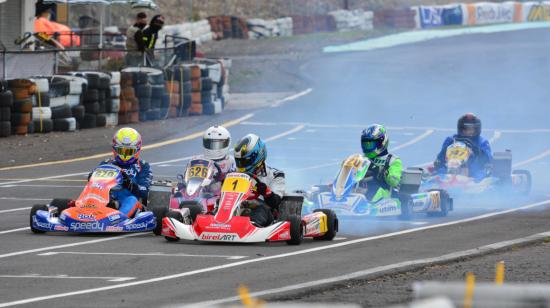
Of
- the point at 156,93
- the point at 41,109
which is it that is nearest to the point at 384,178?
the point at 41,109

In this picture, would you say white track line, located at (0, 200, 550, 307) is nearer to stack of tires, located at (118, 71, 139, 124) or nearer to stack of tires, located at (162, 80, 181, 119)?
stack of tires, located at (118, 71, 139, 124)

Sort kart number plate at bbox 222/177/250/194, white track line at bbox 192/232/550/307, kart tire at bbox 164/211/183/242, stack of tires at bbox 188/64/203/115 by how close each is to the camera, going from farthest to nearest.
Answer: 1. stack of tires at bbox 188/64/203/115
2. kart tire at bbox 164/211/183/242
3. kart number plate at bbox 222/177/250/194
4. white track line at bbox 192/232/550/307

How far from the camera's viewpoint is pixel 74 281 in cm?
1092

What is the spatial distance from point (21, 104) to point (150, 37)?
6197 millimetres

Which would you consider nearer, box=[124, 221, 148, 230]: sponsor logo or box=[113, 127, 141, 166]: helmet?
box=[124, 221, 148, 230]: sponsor logo

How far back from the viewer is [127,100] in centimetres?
2655

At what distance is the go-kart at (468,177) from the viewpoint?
1852cm

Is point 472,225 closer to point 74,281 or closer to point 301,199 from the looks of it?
point 301,199

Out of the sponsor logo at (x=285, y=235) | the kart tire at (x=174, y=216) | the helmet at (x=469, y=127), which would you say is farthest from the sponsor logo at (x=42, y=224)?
the helmet at (x=469, y=127)

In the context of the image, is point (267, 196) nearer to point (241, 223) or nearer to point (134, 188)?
point (241, 223)

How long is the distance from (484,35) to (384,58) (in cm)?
891

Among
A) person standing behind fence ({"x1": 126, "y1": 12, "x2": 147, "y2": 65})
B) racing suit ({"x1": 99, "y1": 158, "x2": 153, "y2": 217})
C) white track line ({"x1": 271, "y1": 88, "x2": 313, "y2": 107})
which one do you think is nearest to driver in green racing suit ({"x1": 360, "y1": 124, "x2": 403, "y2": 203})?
racing suit ({"x1": 99, "y1": 158, "x2": 153, "y2": 217})

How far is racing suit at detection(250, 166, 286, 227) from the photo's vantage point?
13609 mm

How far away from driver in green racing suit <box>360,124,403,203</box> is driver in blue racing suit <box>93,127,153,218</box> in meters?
2.76
